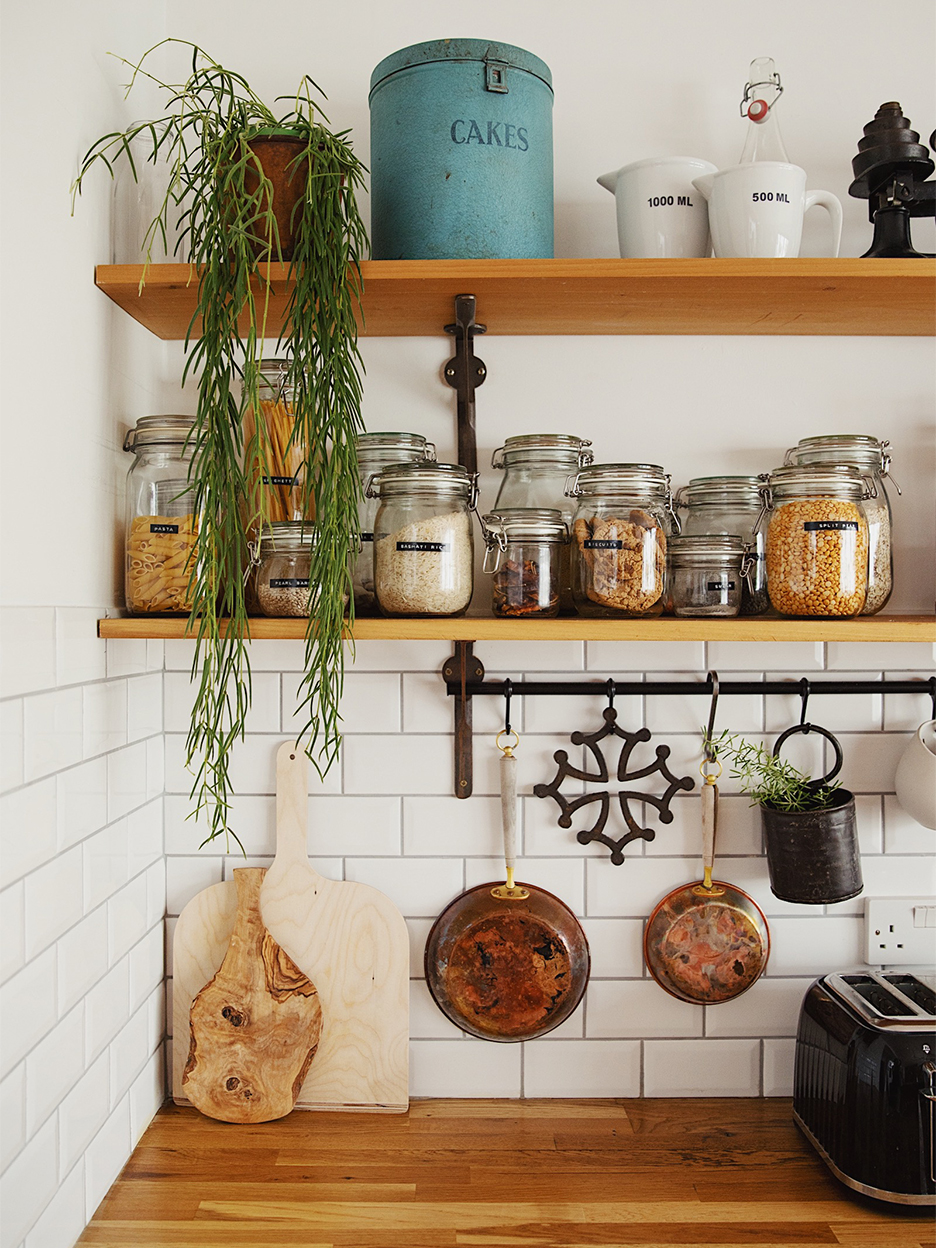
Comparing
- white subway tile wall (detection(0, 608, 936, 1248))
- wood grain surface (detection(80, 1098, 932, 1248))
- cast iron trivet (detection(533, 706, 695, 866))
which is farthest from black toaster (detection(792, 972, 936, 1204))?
cast iron trivet (detection(533, 706, 695, 866))

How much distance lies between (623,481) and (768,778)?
434mm

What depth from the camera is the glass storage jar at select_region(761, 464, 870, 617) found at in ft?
3.36

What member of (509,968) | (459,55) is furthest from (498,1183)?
(459,55)

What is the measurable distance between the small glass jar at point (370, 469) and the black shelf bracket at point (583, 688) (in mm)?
172

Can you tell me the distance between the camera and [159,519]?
1.06 meters

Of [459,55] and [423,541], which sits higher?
[459,55]

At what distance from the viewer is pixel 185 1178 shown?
108 cm

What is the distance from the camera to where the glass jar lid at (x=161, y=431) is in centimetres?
108

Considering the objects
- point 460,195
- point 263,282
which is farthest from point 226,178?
point 460,195

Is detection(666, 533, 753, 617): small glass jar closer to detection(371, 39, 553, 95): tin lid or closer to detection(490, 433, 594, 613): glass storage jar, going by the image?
detection(490, 433, 594, 613): glass storage jar

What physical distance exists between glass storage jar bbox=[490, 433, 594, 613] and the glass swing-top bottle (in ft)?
1.28

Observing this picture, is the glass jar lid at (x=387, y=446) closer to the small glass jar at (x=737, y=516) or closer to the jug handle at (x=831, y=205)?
the small glass jar at (x=737, y=516)

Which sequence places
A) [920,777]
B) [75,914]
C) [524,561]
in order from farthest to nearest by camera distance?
[920,777], [524,561], [75,914]

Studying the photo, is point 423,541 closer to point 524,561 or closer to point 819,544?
point 524,561
